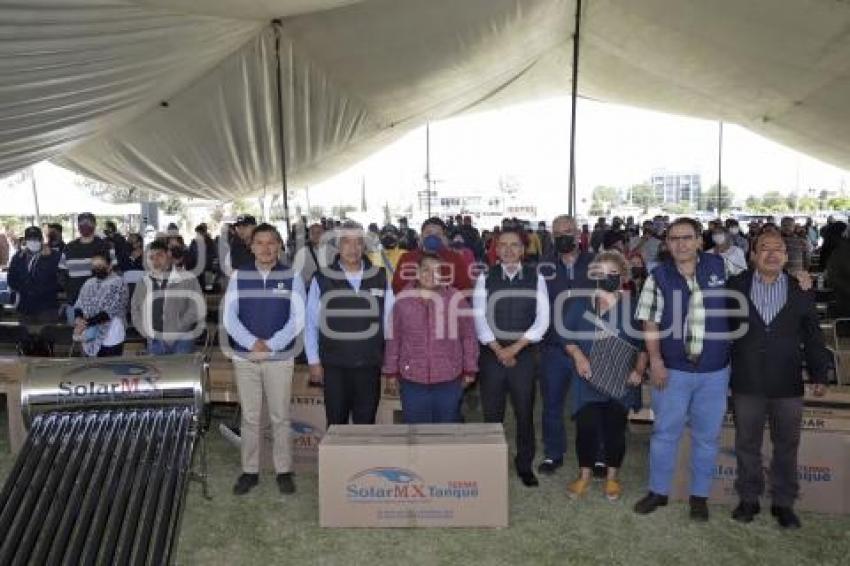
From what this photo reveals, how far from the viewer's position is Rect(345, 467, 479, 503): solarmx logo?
336 centimetres

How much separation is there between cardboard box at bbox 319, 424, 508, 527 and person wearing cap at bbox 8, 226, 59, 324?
13.4 ft

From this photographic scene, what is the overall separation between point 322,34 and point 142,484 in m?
4.57

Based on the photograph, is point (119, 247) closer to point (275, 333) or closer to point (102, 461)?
point (275, 333)

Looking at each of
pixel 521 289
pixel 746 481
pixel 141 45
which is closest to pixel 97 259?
pixel 141 45

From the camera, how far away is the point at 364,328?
3738 millimetres

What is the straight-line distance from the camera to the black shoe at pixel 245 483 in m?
3.84

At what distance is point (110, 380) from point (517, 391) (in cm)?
204

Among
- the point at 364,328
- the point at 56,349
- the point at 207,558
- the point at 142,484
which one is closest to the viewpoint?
the point at 142,484

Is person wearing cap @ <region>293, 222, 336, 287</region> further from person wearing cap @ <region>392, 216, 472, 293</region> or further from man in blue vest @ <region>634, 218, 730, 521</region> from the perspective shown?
man in blue vest @ <region>634, 218, 730, 521</region>

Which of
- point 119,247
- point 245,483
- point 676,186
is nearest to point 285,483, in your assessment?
point 245,483

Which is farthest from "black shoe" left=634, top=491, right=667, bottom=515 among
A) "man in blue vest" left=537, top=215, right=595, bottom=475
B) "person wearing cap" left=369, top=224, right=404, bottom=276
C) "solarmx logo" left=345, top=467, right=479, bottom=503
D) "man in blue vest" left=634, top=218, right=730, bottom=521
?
"person wearing cap" left=369, top=224, right=404, bottom=276

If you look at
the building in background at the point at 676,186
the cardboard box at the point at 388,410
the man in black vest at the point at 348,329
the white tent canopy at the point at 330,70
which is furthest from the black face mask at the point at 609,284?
the building in background at the point at 676,186

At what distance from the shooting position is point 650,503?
11.9ft

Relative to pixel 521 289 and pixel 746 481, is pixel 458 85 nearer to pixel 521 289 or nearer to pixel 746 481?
pixel 521 289
